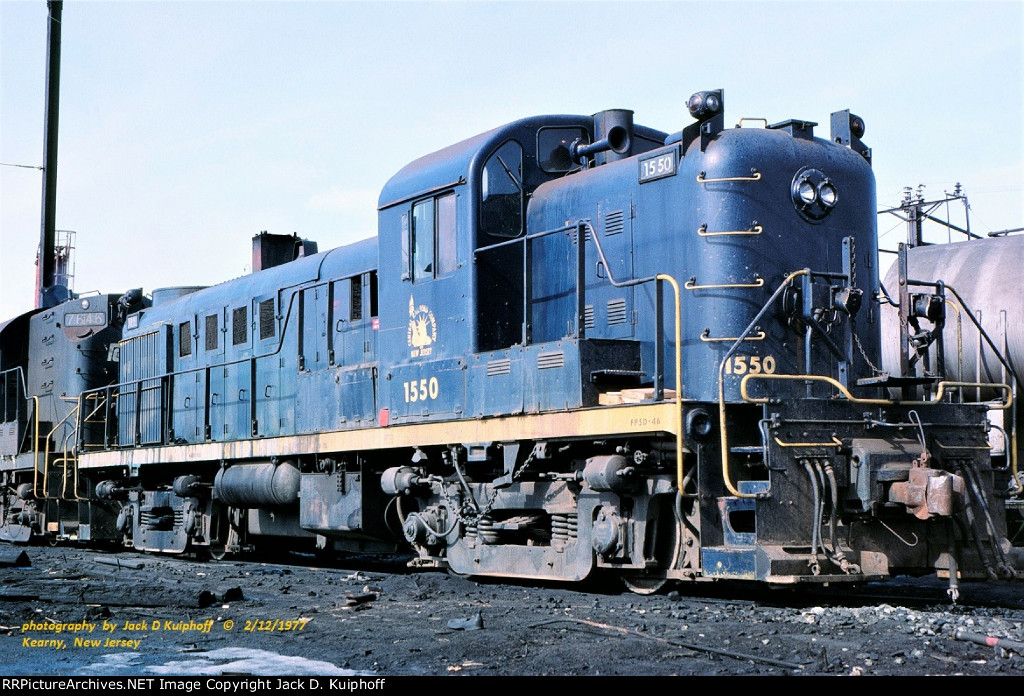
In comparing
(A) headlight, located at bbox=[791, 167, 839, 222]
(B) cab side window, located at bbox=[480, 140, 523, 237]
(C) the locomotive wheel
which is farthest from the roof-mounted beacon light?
(C) the locomotive wheel

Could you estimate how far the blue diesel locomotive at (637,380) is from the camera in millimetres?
8375

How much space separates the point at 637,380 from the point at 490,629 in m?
2.69

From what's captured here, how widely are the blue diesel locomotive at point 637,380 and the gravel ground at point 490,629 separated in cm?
45

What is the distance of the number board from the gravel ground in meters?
3.37

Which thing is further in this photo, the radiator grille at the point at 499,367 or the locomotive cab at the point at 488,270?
the locomotive cab at the point at 488,270

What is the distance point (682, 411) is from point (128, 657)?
4073 millimetres

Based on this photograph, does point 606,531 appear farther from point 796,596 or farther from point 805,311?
point 805,311

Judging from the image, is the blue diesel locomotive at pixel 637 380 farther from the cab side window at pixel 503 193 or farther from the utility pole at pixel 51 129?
the utility pole at pixel 51 129

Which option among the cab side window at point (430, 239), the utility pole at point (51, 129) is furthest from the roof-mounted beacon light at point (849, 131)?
the utility pole at point (51, 129)

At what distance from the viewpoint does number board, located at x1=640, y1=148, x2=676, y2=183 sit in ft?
30.8

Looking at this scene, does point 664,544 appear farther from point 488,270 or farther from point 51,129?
point 51,129

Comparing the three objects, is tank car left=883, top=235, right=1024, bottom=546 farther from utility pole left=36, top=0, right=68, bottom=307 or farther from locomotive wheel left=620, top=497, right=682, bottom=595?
utility pole left=36, top=0, right=68, bottom=307

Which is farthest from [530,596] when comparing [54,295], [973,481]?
[54,295]

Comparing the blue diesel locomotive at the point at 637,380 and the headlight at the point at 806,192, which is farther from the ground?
the headlight at the point at 806,192
